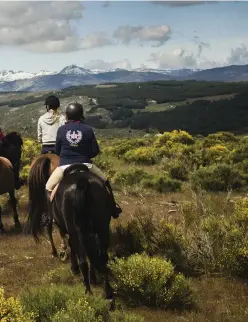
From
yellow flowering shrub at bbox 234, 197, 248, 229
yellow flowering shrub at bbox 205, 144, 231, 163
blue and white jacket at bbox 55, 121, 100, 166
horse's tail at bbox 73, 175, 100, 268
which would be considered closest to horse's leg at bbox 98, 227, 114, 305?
horse's tail at bbox 73, 175, 100, 268

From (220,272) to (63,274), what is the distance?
9.27ft

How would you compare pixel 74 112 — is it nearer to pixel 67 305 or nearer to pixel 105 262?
pixel 105 262

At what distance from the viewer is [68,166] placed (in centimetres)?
702

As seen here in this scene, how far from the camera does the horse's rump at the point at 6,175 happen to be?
36.1 feet

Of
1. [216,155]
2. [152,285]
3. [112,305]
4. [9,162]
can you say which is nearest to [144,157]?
[216,155]

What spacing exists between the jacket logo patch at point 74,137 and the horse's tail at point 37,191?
75.8 inches

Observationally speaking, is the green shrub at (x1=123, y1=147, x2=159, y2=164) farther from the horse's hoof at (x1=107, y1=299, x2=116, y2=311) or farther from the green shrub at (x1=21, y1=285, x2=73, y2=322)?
the green shrub at (x1=21, y1=285, x2=73, y2=322)

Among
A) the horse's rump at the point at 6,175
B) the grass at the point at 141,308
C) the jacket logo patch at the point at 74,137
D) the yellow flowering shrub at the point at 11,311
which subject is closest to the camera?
the yellow flowering shrub at the point at 11,311

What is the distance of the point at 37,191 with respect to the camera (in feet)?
29.6

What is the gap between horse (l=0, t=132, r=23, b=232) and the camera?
1106cm

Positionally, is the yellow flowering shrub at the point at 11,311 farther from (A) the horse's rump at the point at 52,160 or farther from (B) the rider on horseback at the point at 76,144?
(A) the horse's rump at the point at 52,160

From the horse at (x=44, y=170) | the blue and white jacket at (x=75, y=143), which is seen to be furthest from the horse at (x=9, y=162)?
the blue and white jacket at (x=75, y=143)

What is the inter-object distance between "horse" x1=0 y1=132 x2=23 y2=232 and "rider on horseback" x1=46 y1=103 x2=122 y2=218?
4.21 meters

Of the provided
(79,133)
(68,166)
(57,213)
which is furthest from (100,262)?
(79,133)
